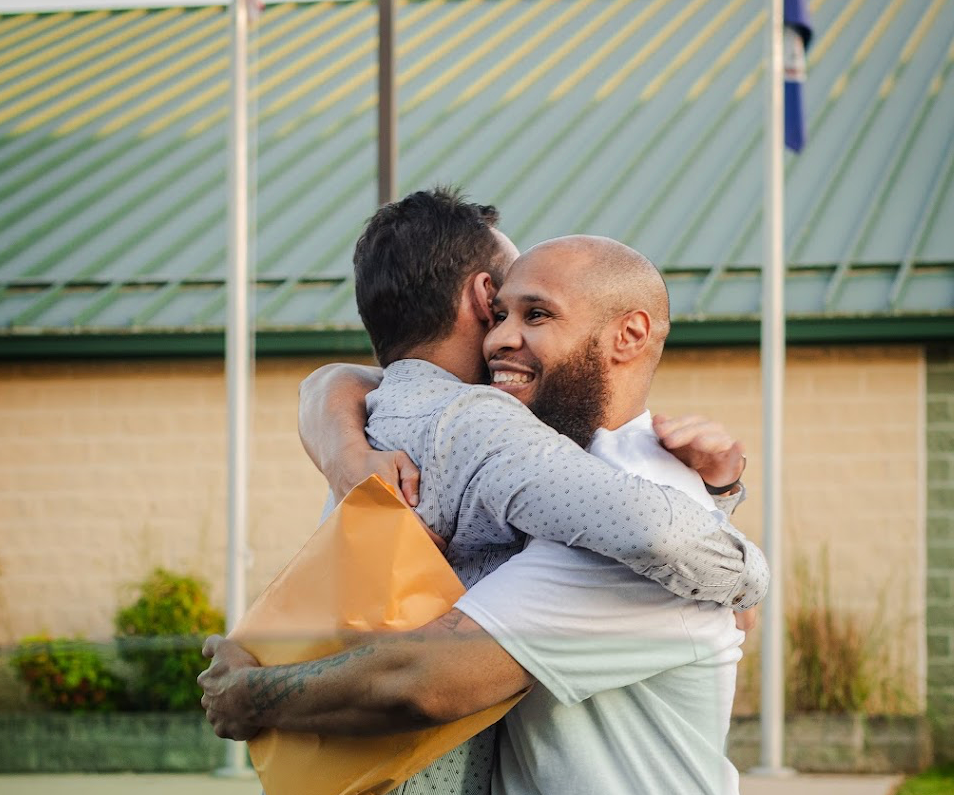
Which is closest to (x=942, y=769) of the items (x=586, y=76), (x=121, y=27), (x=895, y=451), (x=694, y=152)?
(x=895, y=451)

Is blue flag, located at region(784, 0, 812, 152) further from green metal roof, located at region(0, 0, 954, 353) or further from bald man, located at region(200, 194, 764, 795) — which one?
bald man, located at region(200, 194, 764, 795)

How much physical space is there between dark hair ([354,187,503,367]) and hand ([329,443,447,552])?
0.17 meters

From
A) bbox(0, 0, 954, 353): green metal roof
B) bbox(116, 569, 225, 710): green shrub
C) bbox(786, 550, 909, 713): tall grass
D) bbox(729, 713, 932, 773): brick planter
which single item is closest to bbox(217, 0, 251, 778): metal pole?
bbox(116, 569, 225, 710): green shrub

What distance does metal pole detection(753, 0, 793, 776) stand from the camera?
679 centimetres

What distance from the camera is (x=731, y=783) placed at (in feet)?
5.97

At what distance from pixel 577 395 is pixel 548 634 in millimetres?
390

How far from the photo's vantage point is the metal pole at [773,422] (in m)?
6.79

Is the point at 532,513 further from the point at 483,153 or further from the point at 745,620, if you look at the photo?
the point at 483,153

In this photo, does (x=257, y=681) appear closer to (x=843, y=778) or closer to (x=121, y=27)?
(x=843, y=778)

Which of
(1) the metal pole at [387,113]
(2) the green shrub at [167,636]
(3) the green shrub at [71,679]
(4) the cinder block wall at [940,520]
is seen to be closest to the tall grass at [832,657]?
(4) the cinder block wall at [940,520]

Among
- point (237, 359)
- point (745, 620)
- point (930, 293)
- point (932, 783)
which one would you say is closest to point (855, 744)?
point (932, 783)

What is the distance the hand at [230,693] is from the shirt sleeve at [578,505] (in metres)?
0.31

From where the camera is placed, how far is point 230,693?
1761 millimetres

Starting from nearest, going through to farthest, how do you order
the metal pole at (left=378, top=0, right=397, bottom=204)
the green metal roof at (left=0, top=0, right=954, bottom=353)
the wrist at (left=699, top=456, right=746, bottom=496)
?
the wrist at (left=699, top=456, right=746, bottom=496) < the metal pole at (left=378, top=0, right=397, bottom=204) < the green metal roof at (left=0, top=0, right=954, bottom=353)
